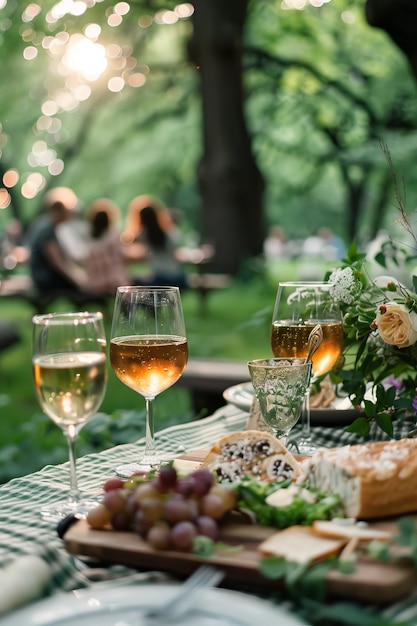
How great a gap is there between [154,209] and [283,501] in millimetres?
9409

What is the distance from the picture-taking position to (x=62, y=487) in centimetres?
167

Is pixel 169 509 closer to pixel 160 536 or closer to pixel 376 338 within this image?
pixel 160 536

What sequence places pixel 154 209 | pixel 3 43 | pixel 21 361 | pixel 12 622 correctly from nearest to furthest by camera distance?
pixel 12 622, pixel 21 361, pixel 154 209, pixel 3 43

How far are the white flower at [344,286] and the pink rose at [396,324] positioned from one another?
121 mm

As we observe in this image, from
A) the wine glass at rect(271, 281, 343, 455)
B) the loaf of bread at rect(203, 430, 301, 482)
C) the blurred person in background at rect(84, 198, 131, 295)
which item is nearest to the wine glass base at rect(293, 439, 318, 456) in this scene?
the wine glass at rect(271, 281, 343, 455)

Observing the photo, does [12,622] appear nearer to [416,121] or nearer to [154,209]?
[154,209]

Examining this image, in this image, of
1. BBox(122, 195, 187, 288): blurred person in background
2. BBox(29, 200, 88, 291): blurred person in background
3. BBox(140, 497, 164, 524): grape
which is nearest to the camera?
BBox(140, 497, 164, 524): grape

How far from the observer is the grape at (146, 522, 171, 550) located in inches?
45.6

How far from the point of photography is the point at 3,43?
13.9 meters

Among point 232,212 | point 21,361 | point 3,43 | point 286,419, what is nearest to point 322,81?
point 232,212

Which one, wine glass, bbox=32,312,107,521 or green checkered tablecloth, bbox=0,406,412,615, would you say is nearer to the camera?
green checkered tablecloth, bbox=0,406,412,615

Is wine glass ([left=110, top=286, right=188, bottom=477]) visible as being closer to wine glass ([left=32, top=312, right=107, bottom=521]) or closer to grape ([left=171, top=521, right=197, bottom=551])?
wine glass ([left=32, top=312, right=107, bottom=521])

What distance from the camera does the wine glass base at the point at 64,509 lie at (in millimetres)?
1436

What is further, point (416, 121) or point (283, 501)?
point (416, 121)
